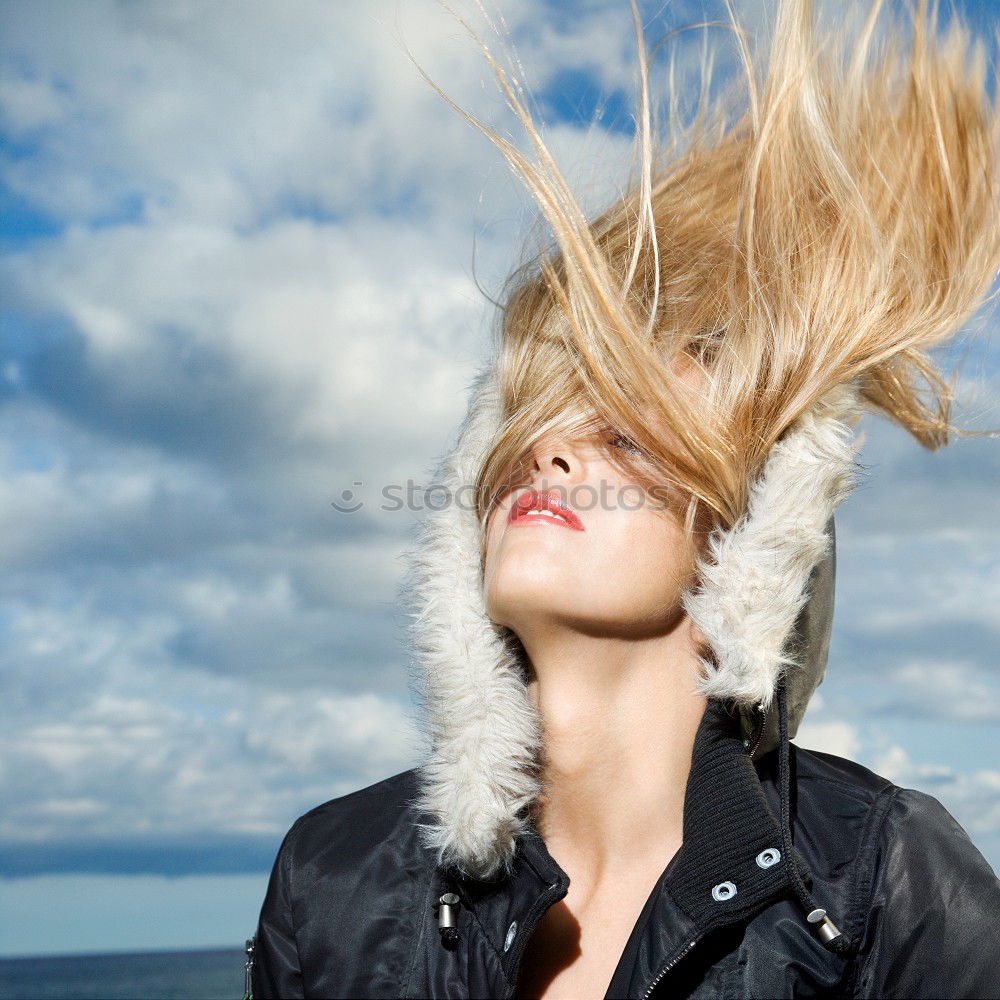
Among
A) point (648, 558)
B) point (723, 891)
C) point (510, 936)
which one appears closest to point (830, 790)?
point (723, 891)

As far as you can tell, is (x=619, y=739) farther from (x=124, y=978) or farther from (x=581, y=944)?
(x=124, y=978)

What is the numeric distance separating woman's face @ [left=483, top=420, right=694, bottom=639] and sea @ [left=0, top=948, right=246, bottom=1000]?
126 feet

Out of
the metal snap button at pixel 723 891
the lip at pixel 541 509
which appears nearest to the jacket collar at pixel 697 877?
the metal snap button at pixel 723 891

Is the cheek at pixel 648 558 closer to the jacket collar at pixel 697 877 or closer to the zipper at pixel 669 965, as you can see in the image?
the jacket collar at pixel 697 877

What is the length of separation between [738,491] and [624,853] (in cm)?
91

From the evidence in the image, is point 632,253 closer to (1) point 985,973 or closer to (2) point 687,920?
(2) point 687,920

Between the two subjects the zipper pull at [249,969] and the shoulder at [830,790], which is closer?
the shoulder at [830,790]

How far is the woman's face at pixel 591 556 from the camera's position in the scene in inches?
88.7

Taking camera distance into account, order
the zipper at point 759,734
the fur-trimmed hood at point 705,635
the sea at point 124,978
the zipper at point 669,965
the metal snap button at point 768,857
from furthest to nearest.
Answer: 1. the sea at point 124,978
2. the zipper at point 759,734
3. the fur-trimmed hood at point 705,635
4. the metal snap button at point 768,857
5. the zipper at point 669,965

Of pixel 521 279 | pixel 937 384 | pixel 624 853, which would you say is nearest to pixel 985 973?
pixel 624 853

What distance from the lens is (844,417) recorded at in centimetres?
247

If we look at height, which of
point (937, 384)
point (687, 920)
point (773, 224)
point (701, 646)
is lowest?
point (687, 920)

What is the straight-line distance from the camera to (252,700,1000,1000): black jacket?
2068 mm

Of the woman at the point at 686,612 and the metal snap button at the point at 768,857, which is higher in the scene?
the woman at the point at 686,612
